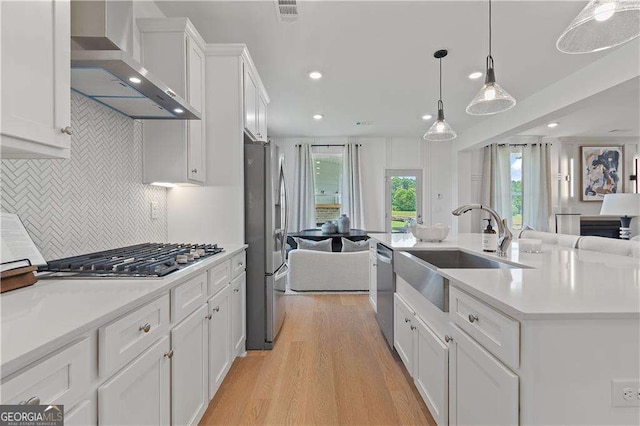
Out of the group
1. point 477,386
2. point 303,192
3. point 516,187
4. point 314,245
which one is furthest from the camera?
point 303,192

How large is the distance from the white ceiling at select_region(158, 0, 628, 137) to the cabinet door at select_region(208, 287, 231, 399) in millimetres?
2157

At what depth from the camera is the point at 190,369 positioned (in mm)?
1432

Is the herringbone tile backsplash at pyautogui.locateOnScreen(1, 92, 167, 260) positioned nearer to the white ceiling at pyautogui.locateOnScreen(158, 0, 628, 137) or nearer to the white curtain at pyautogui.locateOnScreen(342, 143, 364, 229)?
the white ceiling at pyautogui.locateOnScreen(158, 0, 628, 137)

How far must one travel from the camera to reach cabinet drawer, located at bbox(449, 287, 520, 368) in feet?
2.86

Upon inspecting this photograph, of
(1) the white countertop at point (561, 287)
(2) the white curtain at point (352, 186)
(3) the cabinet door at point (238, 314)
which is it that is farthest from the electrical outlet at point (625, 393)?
(2) the white curtain at point (352, 186)

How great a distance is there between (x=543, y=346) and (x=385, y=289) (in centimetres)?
175

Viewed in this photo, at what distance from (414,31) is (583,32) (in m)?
1.36

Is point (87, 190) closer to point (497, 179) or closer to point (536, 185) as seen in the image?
point (497, 179)

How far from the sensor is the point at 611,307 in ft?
2.75

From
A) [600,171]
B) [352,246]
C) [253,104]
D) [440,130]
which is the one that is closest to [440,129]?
[440,130]

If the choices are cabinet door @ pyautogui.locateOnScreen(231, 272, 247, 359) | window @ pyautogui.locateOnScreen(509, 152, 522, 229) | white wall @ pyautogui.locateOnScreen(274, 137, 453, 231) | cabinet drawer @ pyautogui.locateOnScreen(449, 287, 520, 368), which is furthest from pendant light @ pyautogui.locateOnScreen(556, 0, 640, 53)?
window @ pyautogui.locateOnScreen(509, 152, 522, 229)

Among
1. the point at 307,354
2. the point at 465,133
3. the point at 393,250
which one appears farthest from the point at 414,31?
the point at 465,133

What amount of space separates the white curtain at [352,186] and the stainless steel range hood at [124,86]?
15.8ft

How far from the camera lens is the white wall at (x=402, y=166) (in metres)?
6.59
